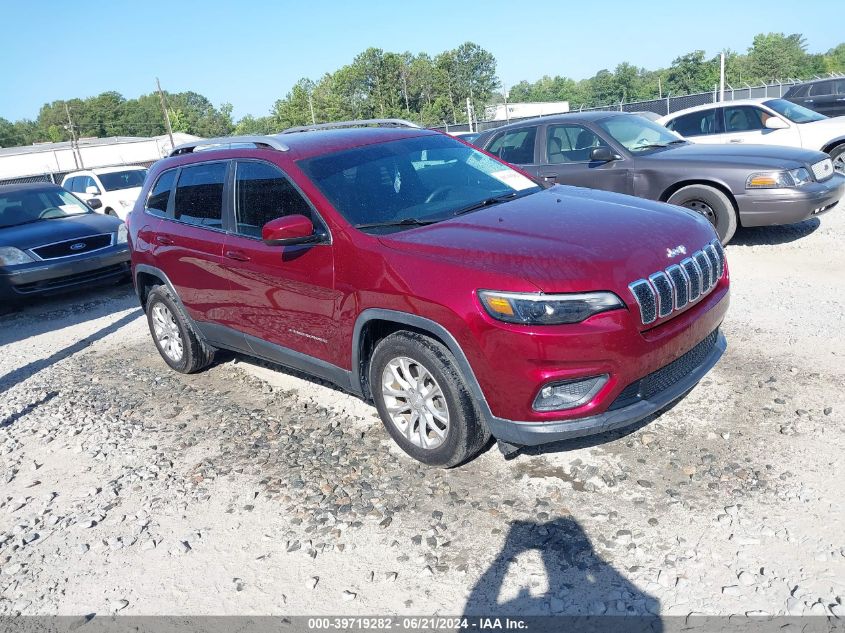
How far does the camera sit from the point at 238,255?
4.62 metres

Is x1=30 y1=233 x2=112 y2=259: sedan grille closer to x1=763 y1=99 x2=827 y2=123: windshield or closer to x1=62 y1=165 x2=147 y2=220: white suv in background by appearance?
x1=62 y1=165 x2=147 y2=220: white suv in background

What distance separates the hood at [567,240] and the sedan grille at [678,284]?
5cm

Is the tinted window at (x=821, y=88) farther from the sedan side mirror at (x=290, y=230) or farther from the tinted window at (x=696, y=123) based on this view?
the sedan side mirror at (x=290, y=230)

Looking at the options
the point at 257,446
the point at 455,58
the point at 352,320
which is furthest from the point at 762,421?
the point at 455,58

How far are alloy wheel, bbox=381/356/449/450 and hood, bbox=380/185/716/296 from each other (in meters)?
0.66

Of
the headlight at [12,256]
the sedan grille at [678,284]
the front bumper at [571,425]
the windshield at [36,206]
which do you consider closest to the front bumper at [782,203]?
the sedan grille at [678,284]

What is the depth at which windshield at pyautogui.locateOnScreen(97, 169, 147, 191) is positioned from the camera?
644 inches

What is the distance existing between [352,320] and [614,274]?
149 centimetres

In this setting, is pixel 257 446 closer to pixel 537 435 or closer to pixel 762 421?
pixel 537 435

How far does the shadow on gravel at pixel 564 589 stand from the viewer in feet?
8.73

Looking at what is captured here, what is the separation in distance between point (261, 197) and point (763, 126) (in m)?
8.85

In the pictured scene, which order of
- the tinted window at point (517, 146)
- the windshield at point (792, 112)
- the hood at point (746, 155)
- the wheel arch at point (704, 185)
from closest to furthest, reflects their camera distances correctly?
1. the hood at point (746, 155)
2. the wheel arch at point (704, 185)
3. the tinted window at point (517, 146)
4. the windshield at point (792, 112)

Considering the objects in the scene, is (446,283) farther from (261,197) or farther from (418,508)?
(261,197)

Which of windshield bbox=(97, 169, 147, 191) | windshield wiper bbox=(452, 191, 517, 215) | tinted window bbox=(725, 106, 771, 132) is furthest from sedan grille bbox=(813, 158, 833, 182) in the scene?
windshield bbox=(97, 169, 147, 191)
